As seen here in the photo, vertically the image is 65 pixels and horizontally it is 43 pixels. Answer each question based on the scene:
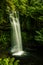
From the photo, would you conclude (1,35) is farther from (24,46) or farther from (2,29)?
(24,46)

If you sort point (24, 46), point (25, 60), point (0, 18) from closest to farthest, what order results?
point (25, 60), point (0, 18), point (24, 46)

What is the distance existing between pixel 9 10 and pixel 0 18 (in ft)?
4.00

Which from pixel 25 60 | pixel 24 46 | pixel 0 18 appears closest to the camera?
pixel 25 60

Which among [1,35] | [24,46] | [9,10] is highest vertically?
[9,10]

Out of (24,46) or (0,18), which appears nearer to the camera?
(0,18)

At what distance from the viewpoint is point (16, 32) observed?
53.5 ft

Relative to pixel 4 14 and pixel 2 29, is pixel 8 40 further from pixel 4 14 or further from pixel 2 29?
pixel 4 14

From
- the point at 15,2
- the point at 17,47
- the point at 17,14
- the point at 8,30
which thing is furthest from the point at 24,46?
the point at 15,2

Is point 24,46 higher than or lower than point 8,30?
lower

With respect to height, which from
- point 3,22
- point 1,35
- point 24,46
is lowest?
point 24,46

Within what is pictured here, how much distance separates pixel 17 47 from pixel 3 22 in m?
2.84

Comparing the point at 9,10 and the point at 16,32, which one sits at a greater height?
the point at 9,10

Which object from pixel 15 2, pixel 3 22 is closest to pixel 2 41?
pixel 3 22

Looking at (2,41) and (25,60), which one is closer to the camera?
(25,60)
